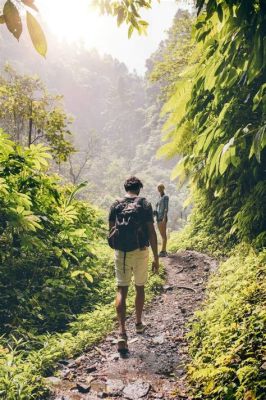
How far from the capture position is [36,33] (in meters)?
1.19

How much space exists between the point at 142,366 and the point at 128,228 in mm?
1602

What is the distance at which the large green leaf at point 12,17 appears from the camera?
1.26 metres

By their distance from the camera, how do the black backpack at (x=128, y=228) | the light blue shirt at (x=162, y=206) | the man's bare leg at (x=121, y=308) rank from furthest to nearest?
the light blue shirt at (x=162, y=206) → the black backpack at (x=128, y=228) → the man's bare leg at (x=121, y=308)

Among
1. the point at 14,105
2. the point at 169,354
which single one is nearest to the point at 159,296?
the point at 169,354

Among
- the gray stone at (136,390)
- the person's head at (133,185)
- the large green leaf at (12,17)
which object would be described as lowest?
the gray stone at (136,390)

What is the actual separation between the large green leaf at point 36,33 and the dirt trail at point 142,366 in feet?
9.98

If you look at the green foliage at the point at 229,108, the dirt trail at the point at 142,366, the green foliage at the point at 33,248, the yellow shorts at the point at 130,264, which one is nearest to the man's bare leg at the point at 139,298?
the yellow shorts at the point at 130,264

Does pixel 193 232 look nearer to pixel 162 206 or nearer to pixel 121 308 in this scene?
pixel 162 206

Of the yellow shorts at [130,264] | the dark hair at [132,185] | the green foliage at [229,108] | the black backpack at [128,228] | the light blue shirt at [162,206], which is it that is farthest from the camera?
the light blue shirt at [162,206]

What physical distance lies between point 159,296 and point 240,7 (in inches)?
205

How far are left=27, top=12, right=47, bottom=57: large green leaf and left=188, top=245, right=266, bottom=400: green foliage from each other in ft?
8.22

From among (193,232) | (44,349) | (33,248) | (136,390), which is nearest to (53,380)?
(44,349)

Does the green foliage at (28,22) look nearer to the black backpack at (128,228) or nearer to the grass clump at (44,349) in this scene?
the grass clump at (44,349)

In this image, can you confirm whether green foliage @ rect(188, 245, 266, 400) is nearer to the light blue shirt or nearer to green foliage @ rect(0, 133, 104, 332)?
green foliage @ rect(0, 133, 104, 332)
